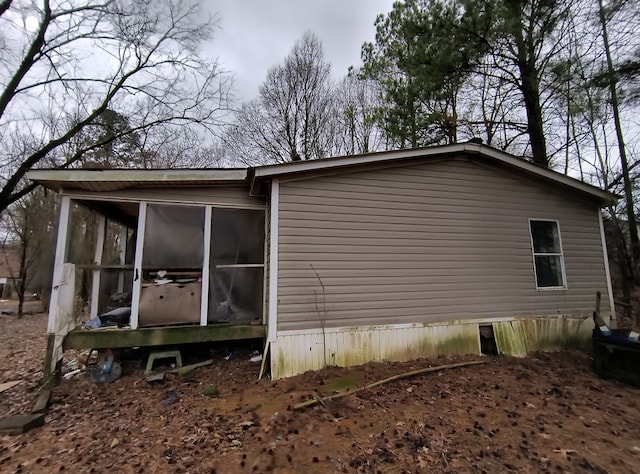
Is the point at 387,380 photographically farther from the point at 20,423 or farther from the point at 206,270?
the point at 20,423

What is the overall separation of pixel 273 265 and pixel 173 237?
1.76 m

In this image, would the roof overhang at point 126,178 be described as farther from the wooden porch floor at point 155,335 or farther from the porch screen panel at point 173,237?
the wooden porch floor at point 155,335

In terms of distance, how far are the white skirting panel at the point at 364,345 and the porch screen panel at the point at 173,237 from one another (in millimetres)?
2032

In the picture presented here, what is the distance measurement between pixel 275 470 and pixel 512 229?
241 inches

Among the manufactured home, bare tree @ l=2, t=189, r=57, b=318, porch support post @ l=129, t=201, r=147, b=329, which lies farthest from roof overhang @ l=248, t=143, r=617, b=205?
bare tree @ l=2, t=189, r=57, b=318

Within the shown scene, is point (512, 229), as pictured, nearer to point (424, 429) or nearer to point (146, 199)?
point (424, 429)

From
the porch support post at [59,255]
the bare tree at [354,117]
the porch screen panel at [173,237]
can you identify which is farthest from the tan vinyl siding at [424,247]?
the bare tree at [354,117]

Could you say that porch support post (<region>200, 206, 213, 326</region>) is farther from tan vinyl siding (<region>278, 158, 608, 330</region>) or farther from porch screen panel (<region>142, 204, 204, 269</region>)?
tan vinyl siding (<region>278, 158, 608, 330</region>)

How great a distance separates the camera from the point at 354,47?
14.1 metres

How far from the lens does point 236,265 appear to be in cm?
566

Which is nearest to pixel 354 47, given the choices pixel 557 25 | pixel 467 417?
pixel 557 25

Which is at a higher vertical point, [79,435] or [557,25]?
[557,25]

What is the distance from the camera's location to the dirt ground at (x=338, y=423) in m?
3.04

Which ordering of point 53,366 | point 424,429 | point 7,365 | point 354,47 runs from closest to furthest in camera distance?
1. point 424,429
2. point 53,366
3. point 7,365
4. point 354,47
